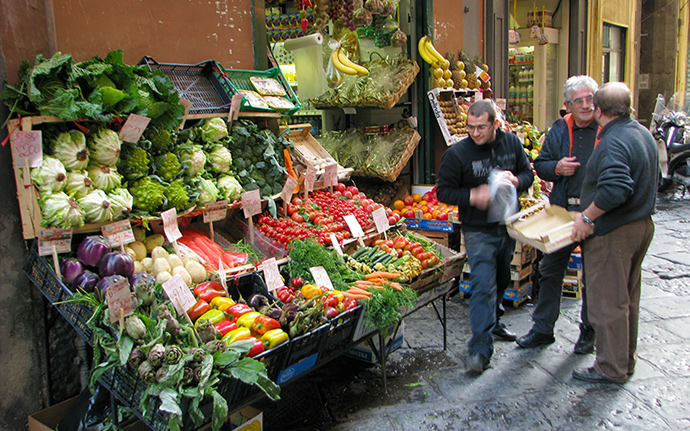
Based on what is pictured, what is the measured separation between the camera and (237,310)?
3.13m

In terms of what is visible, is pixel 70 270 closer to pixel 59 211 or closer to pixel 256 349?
pixel 59 211

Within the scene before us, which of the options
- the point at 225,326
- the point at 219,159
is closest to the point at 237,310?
the point at 225,326

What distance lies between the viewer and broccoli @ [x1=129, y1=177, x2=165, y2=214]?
3.36 meters

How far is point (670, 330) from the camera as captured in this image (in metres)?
4.76

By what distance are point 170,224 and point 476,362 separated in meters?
2.46

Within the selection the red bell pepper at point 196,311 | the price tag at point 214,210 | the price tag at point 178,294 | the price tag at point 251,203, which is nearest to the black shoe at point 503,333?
the price tag at point 251,203

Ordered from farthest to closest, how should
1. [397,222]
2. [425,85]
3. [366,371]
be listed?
[425,85], [397,222], [366,371]

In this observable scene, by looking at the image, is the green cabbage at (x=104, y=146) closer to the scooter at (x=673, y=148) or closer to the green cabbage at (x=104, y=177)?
the green cabbage at (x=104, y=177)

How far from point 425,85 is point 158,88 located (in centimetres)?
436

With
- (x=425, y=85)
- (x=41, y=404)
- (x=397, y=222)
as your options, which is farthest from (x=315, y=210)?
(x=425, y=85)

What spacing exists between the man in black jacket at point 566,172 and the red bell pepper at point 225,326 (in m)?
2.66

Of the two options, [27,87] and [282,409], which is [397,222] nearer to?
[282,409]

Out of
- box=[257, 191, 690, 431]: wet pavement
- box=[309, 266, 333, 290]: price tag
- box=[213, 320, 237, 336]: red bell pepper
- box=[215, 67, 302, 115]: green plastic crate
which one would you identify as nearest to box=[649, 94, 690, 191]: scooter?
box=[257, 191, 690, 431]: wet pavement

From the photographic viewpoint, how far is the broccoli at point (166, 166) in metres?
3.63
